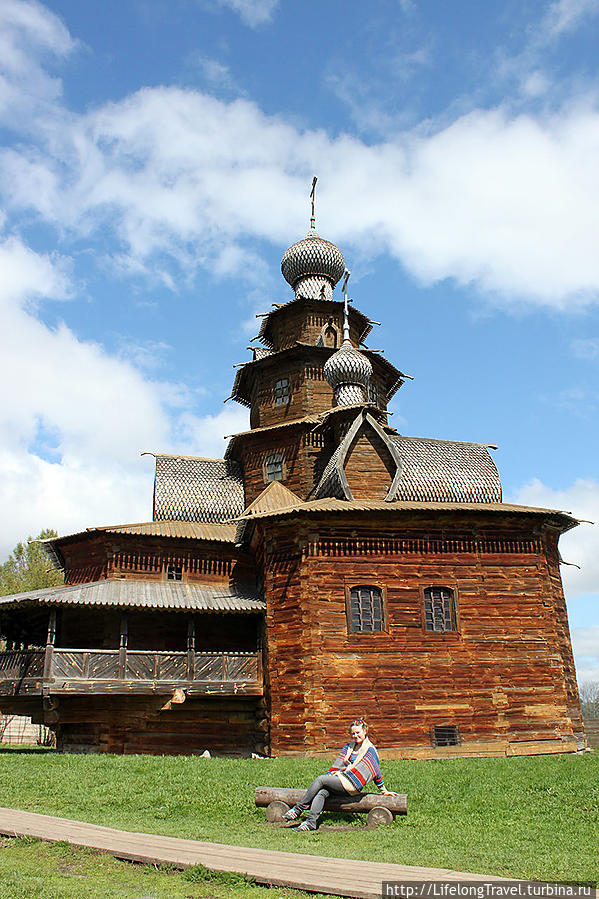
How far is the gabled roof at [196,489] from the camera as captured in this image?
2523 cm

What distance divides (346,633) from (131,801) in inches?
344

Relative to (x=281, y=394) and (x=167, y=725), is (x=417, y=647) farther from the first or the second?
(x=281, y=394)

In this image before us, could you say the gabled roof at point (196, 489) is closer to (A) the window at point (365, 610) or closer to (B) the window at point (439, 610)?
(A) the window at point (365, 610)

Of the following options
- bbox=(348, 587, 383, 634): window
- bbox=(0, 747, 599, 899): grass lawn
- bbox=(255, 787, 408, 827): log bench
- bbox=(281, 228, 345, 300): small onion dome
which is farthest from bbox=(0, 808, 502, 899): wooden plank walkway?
bbox=(281, 228, 345, 300): small onion dome

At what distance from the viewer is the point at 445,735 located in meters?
18.3

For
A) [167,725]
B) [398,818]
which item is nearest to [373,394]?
[167,725]

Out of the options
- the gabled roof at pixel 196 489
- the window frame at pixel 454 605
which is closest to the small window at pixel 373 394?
the gabled roof at pixel 196 489

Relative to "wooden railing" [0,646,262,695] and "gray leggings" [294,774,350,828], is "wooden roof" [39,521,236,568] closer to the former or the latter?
"wooden railing" [0,646,262,695]

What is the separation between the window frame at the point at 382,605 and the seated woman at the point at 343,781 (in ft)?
31.0

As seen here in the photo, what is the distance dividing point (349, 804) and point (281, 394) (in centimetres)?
1946

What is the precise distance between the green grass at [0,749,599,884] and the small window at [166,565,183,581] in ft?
25.2

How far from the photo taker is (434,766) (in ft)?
46.2

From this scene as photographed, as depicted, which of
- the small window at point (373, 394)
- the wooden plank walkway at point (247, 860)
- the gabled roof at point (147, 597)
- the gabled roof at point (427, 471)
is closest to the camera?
the wooden plank walkway at point (247, 860)

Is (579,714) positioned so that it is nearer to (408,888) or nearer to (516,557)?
(516,557)
